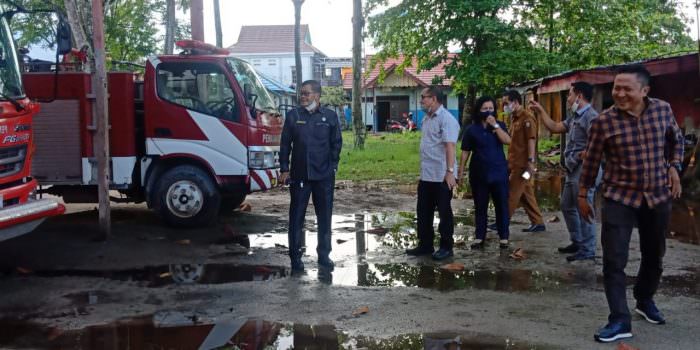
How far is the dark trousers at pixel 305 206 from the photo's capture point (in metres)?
6.77

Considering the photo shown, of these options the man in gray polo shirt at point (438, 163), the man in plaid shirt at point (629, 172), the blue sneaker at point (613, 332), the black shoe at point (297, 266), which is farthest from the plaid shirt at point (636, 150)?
the black shoe at point (297, 266)

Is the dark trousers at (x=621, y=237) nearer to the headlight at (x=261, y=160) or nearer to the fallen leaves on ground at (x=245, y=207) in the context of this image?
the headlight at (x=261, y=160)

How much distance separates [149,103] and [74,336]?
454cm

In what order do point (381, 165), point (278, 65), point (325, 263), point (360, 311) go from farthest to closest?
1. point (278, 65)
2. point (381, 165)
3. point (325, 263)
4. point (360, 311)

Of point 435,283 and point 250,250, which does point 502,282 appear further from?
point 250,250

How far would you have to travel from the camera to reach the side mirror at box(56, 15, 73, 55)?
6938 millimetres

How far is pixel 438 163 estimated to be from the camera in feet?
23.2

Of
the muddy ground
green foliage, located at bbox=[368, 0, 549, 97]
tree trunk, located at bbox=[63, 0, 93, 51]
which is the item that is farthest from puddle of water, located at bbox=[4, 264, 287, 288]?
green foliage, located at bbox=[368, 0, 549, 97]

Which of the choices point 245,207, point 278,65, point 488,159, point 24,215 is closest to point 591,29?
point 245,207

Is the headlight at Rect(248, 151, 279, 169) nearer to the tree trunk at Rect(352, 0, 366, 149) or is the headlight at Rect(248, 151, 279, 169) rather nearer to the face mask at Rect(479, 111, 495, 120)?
the face mask at Rect(479, 111, 495, 120)

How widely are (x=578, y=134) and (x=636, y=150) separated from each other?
90.9 inches

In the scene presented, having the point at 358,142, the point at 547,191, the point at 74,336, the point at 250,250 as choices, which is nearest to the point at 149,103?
the point at 250,250

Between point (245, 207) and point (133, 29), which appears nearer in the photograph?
point (245, 207)

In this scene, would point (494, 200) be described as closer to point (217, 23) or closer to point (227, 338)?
point (227, 338)
